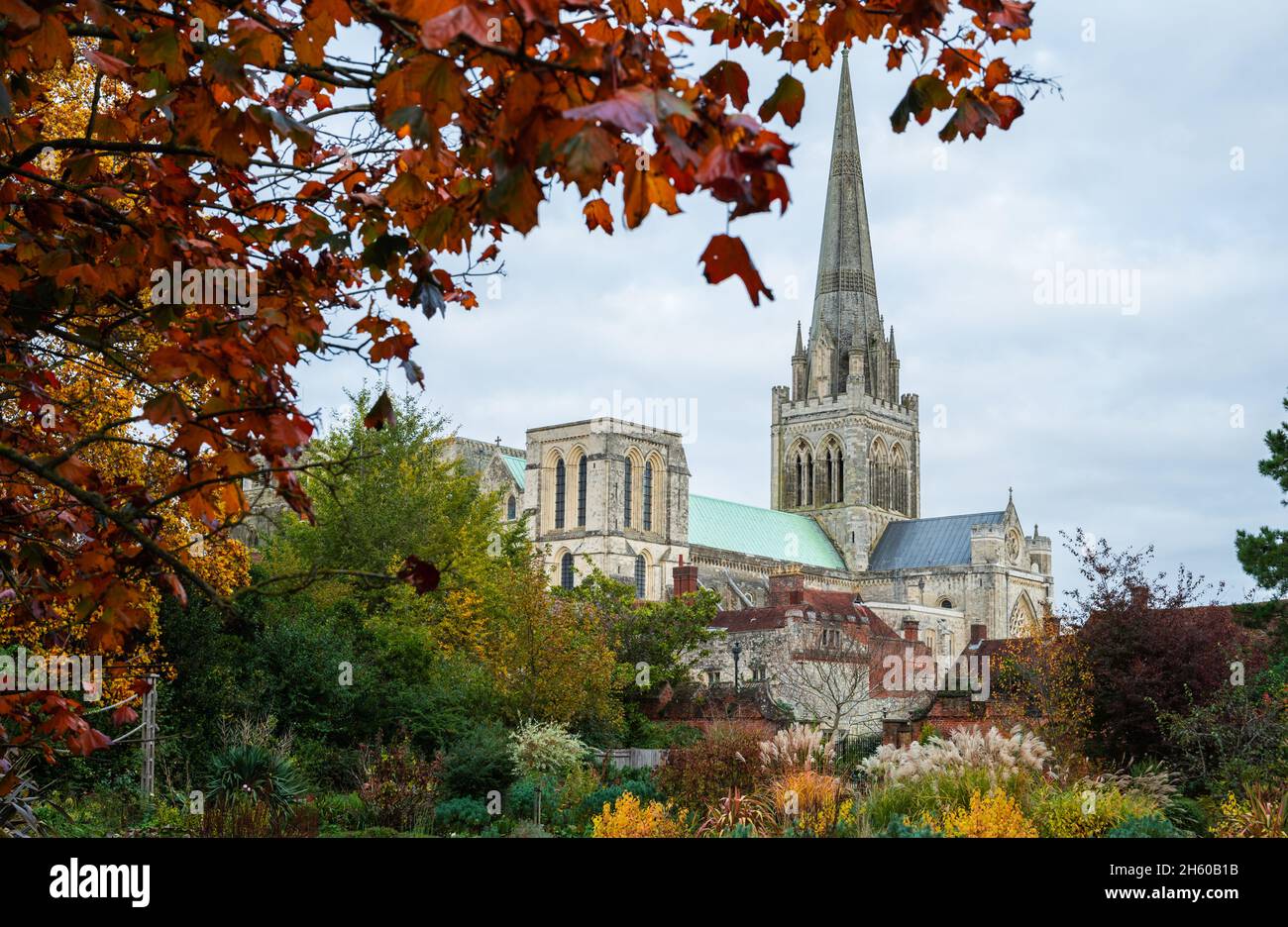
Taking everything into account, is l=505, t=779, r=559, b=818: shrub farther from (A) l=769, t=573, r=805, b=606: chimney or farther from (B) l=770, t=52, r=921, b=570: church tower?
(B) l=770, t=52, r=921, b=570: church tower

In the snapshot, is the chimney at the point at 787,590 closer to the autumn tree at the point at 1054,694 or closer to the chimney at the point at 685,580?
the chimney at the point at 685,580

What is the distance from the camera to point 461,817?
19.9m

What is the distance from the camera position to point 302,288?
5.60 meters

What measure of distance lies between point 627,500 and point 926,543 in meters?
28.0

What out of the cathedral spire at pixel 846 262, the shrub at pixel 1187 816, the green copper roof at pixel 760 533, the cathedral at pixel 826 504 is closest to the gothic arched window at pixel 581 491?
the cathedral at pixel 826 504

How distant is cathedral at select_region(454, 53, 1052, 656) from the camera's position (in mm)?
73500

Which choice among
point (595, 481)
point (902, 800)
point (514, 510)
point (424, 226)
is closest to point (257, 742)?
point (902, 800)

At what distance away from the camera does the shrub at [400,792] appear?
19641 millimetres

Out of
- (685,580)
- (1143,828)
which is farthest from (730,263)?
(685,580)

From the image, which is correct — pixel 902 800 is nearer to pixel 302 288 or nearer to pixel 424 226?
pixel 302 288

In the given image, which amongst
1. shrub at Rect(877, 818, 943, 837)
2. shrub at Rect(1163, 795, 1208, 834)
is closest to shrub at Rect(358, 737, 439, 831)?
shrub at Rect(877, 818, 943, 837)

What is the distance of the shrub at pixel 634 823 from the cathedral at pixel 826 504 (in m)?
44.2

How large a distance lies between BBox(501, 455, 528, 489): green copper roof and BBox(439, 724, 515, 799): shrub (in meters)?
55.8
